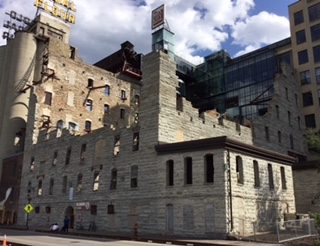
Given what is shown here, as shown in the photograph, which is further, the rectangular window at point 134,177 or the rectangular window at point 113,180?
the rectangular window at point 113,180

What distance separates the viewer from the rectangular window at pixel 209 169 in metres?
26.2

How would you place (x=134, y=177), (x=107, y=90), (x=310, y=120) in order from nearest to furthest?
(x=134, y=177) → (x=310, y=120) → (x=107, y=90)

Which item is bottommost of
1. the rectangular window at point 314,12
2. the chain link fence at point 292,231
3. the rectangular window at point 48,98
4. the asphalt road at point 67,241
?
the asphalt road at point 67,241

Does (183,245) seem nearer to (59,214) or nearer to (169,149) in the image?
(169,149)

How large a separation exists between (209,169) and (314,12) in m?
37.5

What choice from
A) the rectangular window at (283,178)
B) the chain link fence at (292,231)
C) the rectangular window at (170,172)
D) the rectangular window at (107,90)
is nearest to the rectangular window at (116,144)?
the rectangular window at (170,172)

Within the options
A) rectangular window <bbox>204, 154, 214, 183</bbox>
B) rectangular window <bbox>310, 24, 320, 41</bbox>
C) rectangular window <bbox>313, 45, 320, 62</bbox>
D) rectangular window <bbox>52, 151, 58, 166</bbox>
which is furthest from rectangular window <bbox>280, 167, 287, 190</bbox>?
rectangular window <bbox>310, 24, 320, 41</bbox>

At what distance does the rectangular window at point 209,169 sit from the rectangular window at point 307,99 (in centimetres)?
3093

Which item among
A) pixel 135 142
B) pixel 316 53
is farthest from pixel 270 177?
pixel 316 53

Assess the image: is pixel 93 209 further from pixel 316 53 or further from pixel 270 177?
pixel 316 53

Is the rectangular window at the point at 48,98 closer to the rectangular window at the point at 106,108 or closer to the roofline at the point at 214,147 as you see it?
the rectangular window at the point at 106,108

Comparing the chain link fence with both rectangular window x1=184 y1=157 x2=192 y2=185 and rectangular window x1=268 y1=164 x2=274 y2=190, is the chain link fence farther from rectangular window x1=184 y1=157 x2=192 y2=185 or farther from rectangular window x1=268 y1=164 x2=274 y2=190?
rectangular window x1=184 y1=157 x2=192 y2=185

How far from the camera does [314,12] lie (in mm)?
51656

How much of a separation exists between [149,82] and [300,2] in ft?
112
